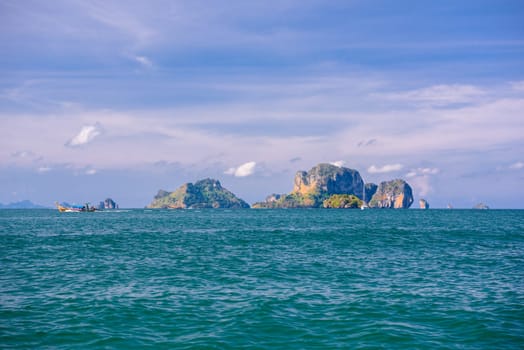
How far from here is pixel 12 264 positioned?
45.8m

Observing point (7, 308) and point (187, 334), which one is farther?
point (7, 308)

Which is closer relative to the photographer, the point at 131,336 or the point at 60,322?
the point at 131,336

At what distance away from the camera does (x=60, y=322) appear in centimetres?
2428

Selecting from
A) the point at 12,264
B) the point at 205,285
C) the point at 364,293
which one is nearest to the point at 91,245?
the point at 12,264

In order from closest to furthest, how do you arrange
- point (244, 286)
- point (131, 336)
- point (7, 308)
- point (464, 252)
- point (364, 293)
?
point (131, 336) < point (7, 308) < point (364, 293) < point (244, 286) < point (464, 252)

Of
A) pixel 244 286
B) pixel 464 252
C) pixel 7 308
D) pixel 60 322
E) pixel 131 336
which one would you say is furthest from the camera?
pixel 464 252

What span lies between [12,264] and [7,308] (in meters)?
21.3


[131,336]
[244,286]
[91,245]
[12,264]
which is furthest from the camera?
[91,245]

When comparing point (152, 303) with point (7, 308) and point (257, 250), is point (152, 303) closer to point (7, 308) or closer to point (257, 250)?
point (7, 308)

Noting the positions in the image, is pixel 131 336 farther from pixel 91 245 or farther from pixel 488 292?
pixel 91 245

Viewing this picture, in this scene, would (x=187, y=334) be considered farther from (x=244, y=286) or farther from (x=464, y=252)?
(x=464, y=252)

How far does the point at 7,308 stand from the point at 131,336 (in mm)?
10948

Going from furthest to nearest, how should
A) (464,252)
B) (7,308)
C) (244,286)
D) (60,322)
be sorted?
(464,252)
(244,286)
(7,308)
(60,322)

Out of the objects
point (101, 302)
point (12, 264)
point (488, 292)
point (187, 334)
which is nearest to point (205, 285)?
point (101, 302)
